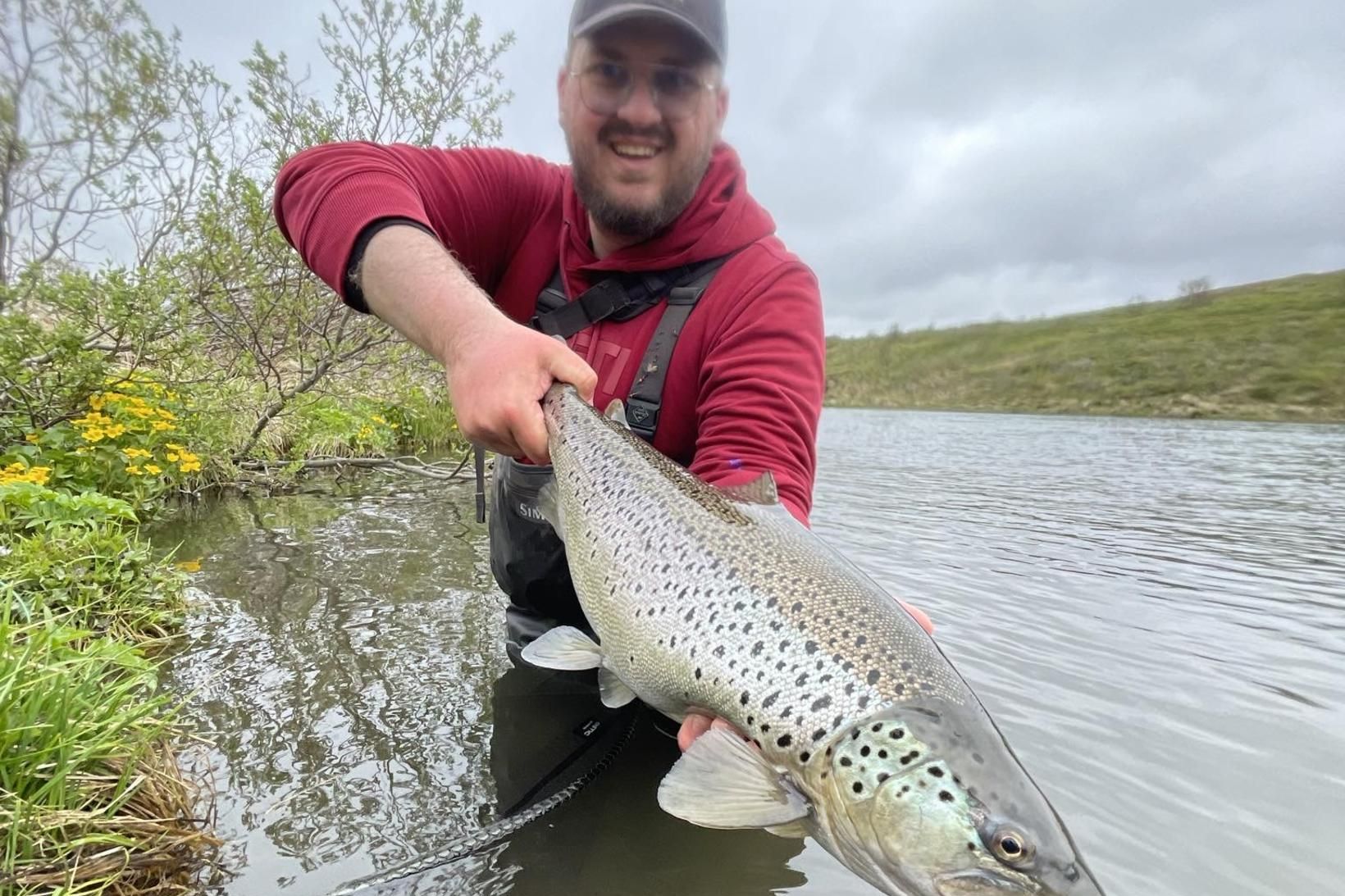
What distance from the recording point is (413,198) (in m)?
2.57

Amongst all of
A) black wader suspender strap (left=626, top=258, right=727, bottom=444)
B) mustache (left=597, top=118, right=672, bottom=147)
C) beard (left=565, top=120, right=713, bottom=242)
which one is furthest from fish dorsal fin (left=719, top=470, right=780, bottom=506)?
mustache (left=597, top=118, right=672, bottom=147)

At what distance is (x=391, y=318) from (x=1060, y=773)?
3.76m

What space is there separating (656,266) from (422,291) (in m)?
1.12

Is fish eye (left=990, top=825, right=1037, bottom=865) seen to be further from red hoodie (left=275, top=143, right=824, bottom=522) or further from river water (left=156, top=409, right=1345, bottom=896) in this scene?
river water (left=156, top=409, right=1345, bottom=896)

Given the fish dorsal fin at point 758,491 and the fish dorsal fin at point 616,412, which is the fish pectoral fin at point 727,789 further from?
the fish dorsal fin at point 616,412

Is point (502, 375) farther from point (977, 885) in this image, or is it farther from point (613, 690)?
point (977, 885)

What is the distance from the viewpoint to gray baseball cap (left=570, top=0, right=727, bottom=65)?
2564mm

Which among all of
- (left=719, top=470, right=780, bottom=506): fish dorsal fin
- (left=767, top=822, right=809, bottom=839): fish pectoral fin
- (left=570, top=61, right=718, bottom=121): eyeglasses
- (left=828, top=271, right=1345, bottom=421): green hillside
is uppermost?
(left=828, top=271, right=1345, bottom=421): green hillside

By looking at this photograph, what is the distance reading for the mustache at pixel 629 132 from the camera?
2828mm

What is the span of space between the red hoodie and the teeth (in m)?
0.28

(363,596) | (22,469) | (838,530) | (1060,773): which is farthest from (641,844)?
(838,530)

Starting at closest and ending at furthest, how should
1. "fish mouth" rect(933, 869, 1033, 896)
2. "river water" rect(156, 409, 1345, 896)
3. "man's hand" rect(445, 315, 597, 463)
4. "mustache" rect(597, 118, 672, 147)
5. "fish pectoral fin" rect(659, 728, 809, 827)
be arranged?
"fish mouth" rect(933, 869, 1033, 896), "fish pectoral fin" rect(659, 728, 809, 827), "man's hand" rect(445, 315, 597, 463), "river water" rect(156, 409, 1345, 896), "mustache" rect(597, 118, 672, 147)

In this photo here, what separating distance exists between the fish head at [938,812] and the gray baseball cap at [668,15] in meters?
2.44

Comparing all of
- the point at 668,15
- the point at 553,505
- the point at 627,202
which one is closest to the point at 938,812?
the point at 553,505
